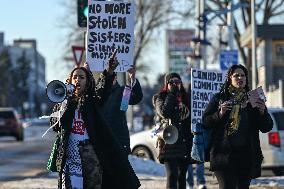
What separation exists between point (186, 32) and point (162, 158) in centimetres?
3769

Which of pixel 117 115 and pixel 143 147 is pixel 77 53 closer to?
pixel 143 147

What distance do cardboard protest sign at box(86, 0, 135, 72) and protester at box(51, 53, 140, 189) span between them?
2.46m

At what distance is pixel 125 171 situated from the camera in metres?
7.27

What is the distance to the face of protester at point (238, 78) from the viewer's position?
26.3 feet

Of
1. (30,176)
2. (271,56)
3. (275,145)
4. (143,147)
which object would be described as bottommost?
(30,176)

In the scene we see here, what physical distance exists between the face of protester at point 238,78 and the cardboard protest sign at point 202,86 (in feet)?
10.1

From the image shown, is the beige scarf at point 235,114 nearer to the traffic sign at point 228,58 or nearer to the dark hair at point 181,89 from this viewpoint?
the dark hair at point 181,89

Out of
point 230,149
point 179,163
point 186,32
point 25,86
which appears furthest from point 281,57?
point 25,86


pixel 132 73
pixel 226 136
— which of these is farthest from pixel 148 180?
pixel 226 136

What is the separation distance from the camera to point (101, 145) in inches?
283

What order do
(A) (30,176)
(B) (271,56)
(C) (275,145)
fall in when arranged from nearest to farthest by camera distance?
(C) (275,145) → (A) (30,176) → (B) (271,56)

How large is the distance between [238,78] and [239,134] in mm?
522

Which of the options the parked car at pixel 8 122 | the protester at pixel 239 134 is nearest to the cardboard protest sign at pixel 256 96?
the protester at pixel 239 134

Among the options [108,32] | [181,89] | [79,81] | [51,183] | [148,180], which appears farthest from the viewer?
[148,180]
